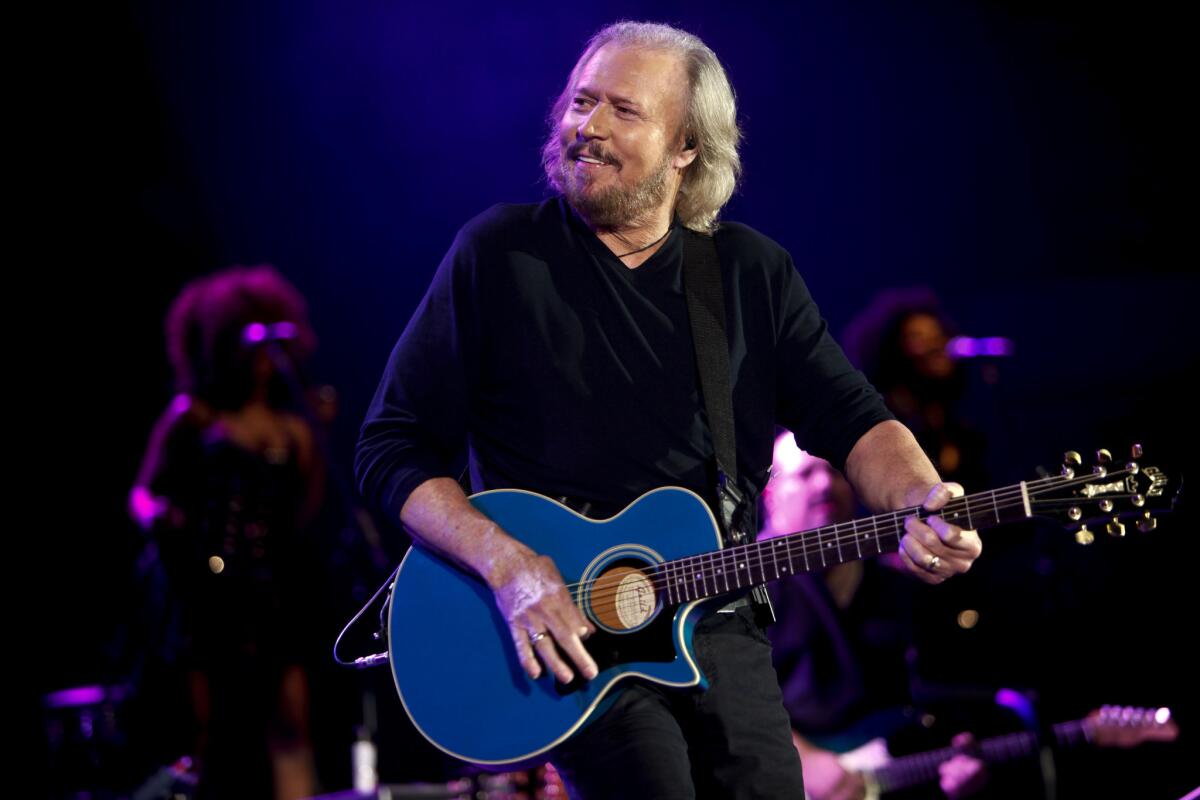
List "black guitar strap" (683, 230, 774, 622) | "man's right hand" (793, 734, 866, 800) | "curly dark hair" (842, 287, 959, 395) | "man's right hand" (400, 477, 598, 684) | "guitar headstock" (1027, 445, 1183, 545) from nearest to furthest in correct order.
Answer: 1. "guitar headstock" (1027, 445, 1183, 545)
2. "man's right hand" (400, 477, 598, 684)
3. "black guitar strap" (683, 230, 774, 622)
4. "man's right hand" (793, 734, 866, 800)
5. "curly dark hair" (842, 287, 959, 395)

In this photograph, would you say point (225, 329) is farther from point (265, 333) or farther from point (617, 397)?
point (617, 397)

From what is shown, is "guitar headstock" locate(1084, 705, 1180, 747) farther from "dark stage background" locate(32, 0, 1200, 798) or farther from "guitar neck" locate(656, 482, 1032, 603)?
"guitar neck" locate(656, 482, 1032, 603)

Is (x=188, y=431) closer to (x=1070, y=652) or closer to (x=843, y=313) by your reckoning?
(x=843, y=313)

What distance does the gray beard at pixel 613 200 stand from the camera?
3.57 m

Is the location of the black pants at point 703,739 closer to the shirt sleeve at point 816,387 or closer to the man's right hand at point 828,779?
the shirt sleeve at point 816,387

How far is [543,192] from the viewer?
23.8 ft

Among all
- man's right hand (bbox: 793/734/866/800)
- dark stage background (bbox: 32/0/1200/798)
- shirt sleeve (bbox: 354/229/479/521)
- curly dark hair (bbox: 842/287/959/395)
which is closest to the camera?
shirt sleeve (bbox: 354/229/479/521)

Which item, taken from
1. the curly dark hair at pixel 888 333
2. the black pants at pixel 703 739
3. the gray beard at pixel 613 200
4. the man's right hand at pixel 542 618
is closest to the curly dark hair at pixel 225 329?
the curly dark hair at pixel 888 333

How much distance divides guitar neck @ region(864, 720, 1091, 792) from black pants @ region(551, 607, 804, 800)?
3194mm

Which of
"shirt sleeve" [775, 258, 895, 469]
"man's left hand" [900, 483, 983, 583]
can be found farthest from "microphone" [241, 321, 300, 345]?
"man's left hand" [900, 483, 983, 583]

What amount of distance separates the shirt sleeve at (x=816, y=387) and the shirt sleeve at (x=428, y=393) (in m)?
0.87

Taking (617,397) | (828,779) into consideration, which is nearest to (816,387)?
(617,397)

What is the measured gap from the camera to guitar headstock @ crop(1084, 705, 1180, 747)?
18.9 ft

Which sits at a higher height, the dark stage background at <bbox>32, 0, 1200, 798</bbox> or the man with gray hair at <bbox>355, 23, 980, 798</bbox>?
the dark stage background at <bbox>32, 0, 1200, 798</bbox>
